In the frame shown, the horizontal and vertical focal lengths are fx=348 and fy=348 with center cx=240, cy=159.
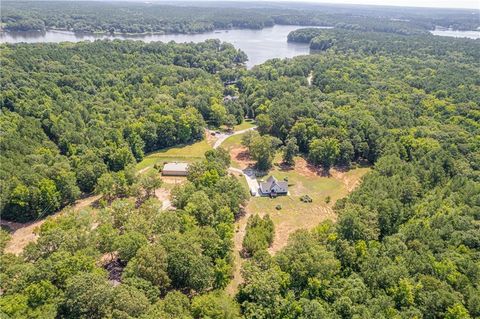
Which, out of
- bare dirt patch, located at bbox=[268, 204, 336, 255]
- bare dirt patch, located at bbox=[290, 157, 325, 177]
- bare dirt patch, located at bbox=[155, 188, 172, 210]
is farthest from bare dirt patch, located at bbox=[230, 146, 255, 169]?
bare dirt patch, located at bbox=[155, 188, 172, 210]

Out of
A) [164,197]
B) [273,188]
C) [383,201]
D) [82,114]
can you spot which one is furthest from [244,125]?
[383,201]

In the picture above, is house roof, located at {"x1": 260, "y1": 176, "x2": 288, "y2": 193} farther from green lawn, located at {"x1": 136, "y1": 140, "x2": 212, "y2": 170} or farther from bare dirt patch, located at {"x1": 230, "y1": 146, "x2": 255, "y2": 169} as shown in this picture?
green lawn, located at {"x1": 136, "y1": 140, "x2": 212, "y2": 170}

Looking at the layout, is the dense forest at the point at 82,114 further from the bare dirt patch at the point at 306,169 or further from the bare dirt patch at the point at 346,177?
the bare dirt patch at the point at 346,177

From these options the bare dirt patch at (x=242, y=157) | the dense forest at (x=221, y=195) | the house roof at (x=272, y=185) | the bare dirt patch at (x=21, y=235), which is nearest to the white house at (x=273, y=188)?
the house roof at (x=272, y=185)

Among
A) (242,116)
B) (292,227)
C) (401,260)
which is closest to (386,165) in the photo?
(292,227)

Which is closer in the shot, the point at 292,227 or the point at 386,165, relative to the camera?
the point at 292,227

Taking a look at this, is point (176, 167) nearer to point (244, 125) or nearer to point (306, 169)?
point (306, 169)

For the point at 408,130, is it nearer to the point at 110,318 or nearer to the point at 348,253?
the point at 348,253
